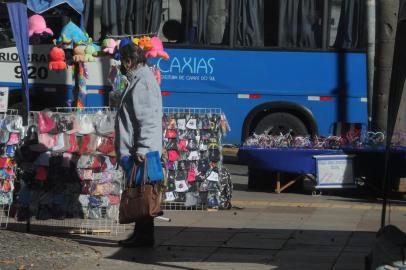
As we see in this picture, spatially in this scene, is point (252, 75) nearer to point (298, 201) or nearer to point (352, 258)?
point (298, 201)

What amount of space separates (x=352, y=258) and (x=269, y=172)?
5040mm

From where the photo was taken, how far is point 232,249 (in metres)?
8.18

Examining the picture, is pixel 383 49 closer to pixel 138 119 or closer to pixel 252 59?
pixel 252 59

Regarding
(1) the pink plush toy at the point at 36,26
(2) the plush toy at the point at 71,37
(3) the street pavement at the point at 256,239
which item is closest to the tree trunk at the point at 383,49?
(3) the street pavement at the point at 256,239

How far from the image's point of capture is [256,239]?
8727mm

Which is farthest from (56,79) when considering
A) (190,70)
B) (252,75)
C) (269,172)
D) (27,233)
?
(27,233)

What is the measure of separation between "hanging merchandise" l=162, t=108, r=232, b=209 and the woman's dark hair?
2.49 metres

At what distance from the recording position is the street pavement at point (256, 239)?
7.59 meters

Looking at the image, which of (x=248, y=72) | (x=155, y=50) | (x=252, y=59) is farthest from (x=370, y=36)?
(x=155, y=50)

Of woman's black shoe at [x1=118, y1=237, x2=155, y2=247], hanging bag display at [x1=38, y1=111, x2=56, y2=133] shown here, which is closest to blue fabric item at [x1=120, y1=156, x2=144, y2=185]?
woman's black shoe at [x1=118, y1=237, x2=155, y2=247]

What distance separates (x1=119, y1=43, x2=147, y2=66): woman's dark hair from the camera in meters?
8.08

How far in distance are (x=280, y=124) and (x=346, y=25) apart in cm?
224

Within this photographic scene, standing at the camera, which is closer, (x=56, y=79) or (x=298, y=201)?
(x=298, y=201)

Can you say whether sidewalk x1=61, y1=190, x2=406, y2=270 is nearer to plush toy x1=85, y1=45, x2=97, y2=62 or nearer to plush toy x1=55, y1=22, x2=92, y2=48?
plush toy x1=85, y1=45, x2=97, y2=62
